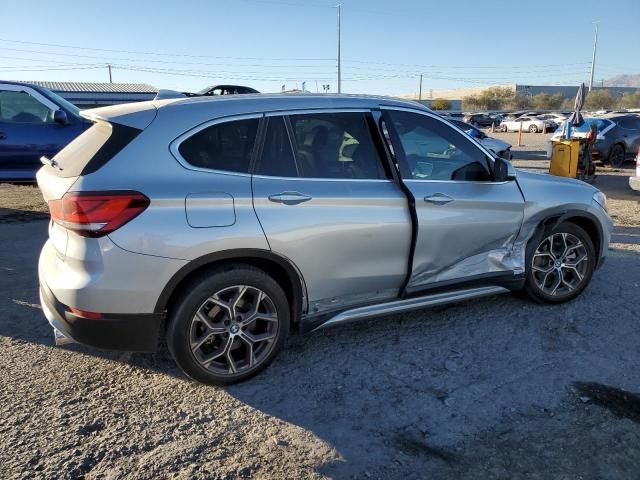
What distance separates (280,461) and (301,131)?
6.72 ft

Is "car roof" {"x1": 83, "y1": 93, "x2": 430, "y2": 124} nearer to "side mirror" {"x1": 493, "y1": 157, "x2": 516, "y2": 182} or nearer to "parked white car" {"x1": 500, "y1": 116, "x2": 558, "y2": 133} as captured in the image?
"side mirror" {"x1": 493, "y1": 157, "x2": 516, "y2": 182}

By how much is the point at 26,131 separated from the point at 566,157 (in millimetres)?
10443

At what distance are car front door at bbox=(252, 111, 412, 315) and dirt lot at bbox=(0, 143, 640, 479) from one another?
550 millimetres

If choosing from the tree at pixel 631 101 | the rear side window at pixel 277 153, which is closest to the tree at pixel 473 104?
the tree at pixel 631 101

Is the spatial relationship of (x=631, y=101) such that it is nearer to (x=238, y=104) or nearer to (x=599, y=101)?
(x=599, y=101)

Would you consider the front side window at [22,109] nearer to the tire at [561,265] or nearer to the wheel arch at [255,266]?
the wheel arch at [255,266]

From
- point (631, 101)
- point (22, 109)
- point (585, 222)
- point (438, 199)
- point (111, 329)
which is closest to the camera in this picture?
point (111, 329)

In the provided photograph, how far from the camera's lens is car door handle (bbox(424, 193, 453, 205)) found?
12.6ft

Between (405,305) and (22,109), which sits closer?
(405,305)

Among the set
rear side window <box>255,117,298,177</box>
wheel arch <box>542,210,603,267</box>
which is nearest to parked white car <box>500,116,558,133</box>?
wheel arch <box>542,210,603,267</box>

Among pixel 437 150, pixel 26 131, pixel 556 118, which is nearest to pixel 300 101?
pixel 437 150

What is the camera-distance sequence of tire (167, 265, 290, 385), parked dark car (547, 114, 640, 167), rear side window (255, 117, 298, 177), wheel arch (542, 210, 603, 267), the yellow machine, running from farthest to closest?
parked dark car (547, 114, 640, 167) → the yellow machine → wheel arch (542, 210, 603, 267) → rear side window (255, 117, 298, 177) → tire (167, 265, 290, 385)

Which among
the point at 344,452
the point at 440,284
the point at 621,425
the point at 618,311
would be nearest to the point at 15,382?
the point at 344,452

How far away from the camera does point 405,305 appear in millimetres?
3918
